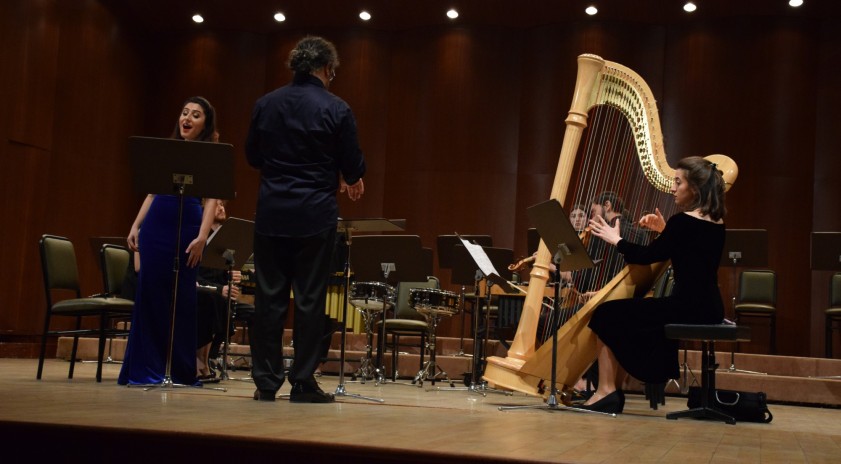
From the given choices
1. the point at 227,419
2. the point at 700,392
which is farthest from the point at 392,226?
the point at 227,419

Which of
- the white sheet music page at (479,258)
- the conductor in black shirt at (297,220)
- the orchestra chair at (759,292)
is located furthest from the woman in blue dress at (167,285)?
the orchestra chair at (759,292)

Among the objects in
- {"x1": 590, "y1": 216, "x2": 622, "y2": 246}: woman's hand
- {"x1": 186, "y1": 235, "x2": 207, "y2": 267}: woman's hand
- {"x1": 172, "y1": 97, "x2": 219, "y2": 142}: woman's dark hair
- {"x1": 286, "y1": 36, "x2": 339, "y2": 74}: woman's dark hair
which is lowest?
{"x1": 186, "y1": 235, "x2": 207, "y2": 267}: woman's hand

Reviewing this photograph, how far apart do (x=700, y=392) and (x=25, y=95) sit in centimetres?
685

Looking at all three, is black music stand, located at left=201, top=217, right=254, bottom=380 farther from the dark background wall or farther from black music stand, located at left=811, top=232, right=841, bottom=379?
black music stand, located at left=811, top=232, right=841, bottom=379

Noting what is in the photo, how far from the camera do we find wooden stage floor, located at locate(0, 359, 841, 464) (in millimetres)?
2479

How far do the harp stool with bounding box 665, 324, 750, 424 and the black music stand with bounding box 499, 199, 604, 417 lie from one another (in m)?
0.48

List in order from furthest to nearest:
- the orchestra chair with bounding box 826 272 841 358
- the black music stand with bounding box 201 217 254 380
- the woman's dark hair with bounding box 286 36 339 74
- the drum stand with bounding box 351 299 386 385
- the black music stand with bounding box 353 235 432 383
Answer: the orchestra chair with bounding box 826 272 841 358 → the drum stand with bounding box 351 299 386 385 → the black music stand with bounding box 353 235 432 383 → the black music stand with bounding box 201 217 254 380 → the woman's dark hair with bounding box 286 36 339 74

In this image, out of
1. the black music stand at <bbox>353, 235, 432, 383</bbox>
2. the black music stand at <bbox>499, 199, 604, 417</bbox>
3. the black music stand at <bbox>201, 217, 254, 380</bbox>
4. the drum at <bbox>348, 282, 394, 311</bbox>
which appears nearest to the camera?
the black music stand at <bbox>499, 199, 604, 417</bbox>

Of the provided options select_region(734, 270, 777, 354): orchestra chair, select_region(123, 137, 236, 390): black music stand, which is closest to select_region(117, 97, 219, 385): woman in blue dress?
select_region(123, 137, 236, 390): black music stand

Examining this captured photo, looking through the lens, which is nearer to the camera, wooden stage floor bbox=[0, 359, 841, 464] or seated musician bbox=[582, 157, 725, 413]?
wooden stage floor bbox=[0, 359, 841, 464]

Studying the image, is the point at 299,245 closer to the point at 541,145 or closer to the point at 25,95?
the point at 25,95

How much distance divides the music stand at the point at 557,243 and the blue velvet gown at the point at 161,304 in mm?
1622

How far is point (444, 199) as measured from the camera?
10.5 m

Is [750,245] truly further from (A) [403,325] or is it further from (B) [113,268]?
(B) [113,268]
